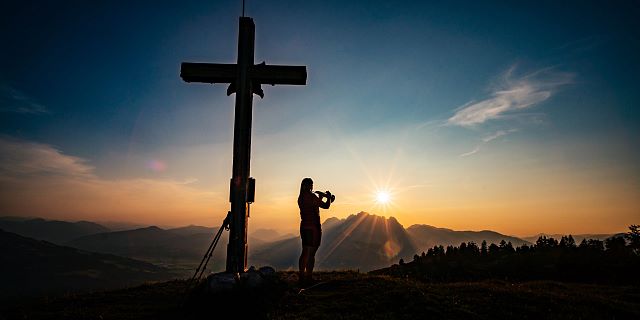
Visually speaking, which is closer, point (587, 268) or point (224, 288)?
point (224, 288)

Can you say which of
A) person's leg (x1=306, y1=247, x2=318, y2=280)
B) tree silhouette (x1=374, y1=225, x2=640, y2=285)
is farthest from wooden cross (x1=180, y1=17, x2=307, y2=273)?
tree silhouette (x1=374, y1=225, x2=640, y2=285)

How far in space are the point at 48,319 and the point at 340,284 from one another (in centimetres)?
674

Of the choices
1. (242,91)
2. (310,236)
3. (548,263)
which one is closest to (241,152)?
(242,91)

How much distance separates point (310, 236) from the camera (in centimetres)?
1010

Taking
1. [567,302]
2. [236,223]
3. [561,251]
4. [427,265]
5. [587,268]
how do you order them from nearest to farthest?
1. [567,302]
2. [236,223]
3. [587,268]
4. [561,251]
5. [427,265]

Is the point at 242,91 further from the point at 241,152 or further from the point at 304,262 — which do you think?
the point at 304,262

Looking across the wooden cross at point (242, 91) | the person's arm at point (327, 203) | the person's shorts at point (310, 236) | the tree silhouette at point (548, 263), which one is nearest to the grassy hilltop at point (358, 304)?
the person's shorts at point (310, 236)

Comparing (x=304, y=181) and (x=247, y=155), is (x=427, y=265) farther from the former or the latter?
(x=247, y=155)

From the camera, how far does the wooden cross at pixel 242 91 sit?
9578 millimetres

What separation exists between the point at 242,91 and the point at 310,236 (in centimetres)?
475

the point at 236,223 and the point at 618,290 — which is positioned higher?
the point at 236,223

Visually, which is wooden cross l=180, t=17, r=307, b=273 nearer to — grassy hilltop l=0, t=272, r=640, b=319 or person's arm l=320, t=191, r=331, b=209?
grassy hilltop l=0, t=272, r=640, b=319

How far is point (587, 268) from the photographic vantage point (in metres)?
12.3

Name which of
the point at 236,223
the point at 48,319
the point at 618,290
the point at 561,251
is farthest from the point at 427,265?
the point at 48,319
